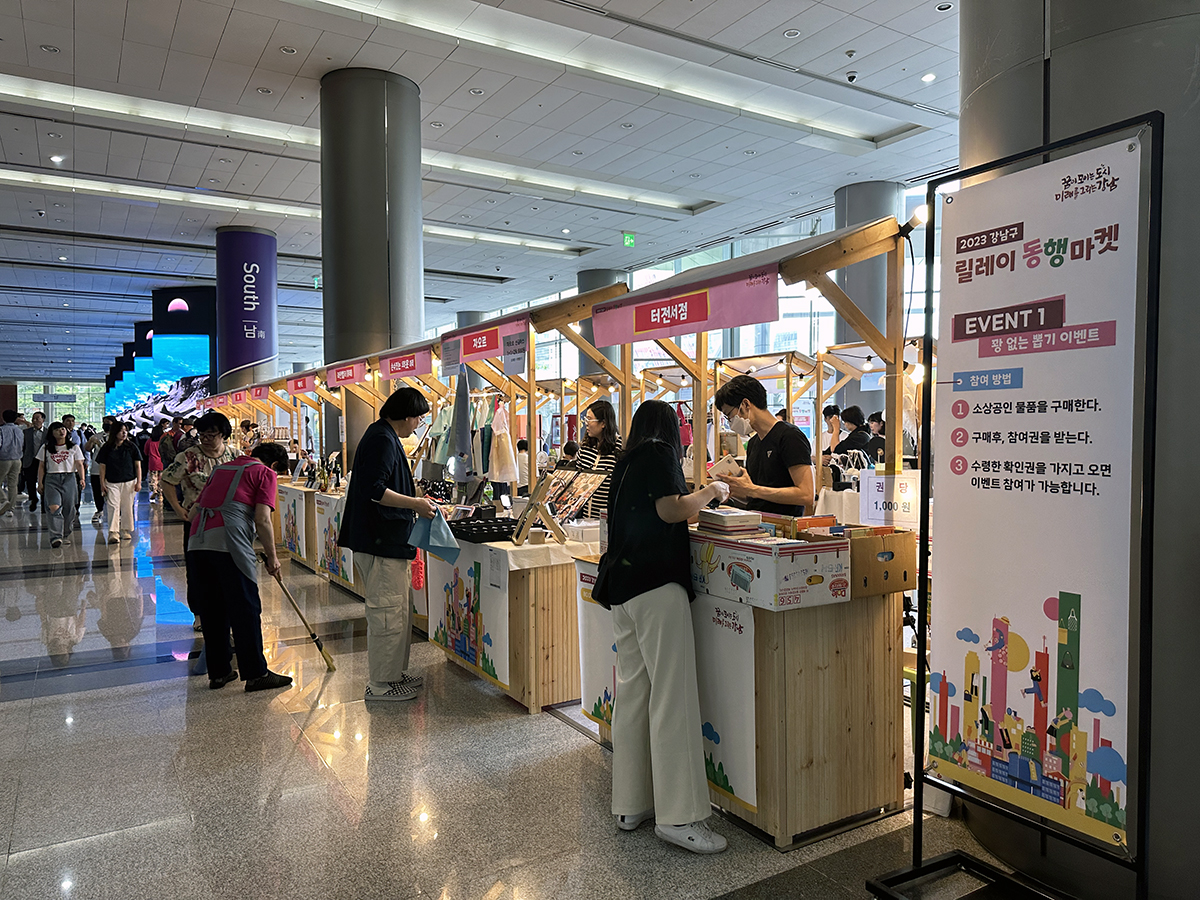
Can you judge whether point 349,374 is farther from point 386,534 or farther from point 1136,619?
point 1136,619

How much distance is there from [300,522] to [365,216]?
127 inches

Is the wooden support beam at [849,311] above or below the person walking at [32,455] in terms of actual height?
above

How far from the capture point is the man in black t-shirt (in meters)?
4.21

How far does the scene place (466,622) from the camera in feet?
16.0

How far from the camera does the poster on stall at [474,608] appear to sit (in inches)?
175

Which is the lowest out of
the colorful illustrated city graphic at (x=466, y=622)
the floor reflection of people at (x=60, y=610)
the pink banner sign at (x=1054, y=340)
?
the floor reflection of people at (x=60, y=610)

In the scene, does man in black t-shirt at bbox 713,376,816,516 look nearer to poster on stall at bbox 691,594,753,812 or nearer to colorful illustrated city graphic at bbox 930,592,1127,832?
poster on stall at bbox 691,594,753,812

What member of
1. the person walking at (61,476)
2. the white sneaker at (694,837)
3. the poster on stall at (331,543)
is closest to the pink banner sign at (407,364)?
the poster on stall at (331,543)

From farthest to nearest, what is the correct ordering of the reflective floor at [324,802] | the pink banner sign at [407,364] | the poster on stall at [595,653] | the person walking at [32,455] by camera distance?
the person walking at [32,455] → the pink banner sign at [407,364] → the poster on stall at [595,653] → the reflective floor at [324,802]

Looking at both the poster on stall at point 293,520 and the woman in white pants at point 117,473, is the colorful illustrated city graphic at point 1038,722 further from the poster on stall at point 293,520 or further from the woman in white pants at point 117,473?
the woman in white pants at point 117,473

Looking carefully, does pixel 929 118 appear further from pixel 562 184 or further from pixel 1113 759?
pixel 1113 759

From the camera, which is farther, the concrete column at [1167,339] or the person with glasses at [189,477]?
the person with glasses at [189,477]

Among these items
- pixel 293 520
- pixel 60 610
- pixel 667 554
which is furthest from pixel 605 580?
pixel 293 520

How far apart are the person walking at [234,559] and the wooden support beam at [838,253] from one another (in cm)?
304
